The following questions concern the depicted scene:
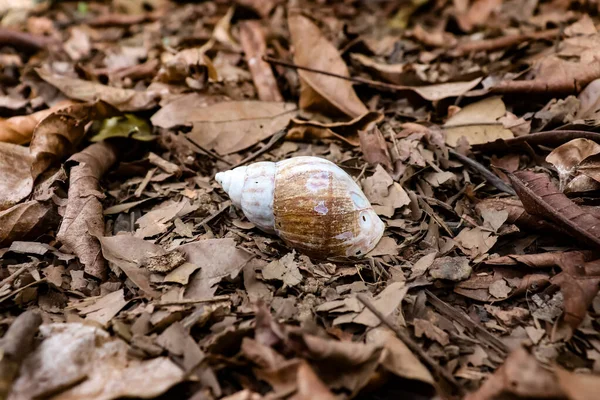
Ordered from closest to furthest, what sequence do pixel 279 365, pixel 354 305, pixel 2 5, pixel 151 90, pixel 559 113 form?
pixel 279 365, pixel 354 305, pixel 559 113, pixel 151 90, pixel 2 5

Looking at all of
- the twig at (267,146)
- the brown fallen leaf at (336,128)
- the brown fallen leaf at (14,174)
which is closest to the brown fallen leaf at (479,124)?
the brown fallen leaf at (336,128)

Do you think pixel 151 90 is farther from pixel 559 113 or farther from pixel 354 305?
pixel 559 113

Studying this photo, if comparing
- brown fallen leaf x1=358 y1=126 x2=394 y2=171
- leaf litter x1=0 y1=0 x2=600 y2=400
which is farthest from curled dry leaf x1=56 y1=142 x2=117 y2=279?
brown fallen leaf x1=358 y1=126 x2=394 y2=171

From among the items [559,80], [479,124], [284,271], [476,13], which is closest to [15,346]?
[284,271]

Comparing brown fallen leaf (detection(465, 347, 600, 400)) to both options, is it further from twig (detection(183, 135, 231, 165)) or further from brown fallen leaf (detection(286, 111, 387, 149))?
twig (detection(183, 135, 231, 165))

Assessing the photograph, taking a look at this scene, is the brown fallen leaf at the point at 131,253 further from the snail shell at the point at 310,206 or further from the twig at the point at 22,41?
the twig at the point at 22,41

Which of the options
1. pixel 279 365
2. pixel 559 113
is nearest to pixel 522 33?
pixel 559 113
